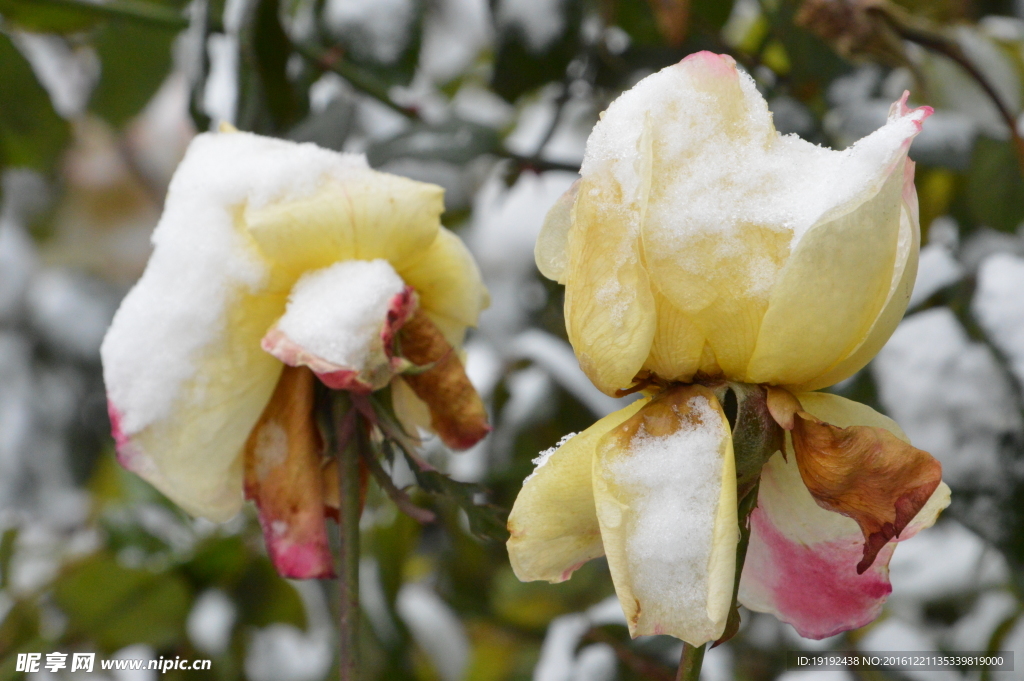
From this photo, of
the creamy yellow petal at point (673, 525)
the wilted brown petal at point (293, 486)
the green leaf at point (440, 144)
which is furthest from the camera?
the green leaf at point (440, 144)

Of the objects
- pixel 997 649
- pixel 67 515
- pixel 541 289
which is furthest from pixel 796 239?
pixel 67 515

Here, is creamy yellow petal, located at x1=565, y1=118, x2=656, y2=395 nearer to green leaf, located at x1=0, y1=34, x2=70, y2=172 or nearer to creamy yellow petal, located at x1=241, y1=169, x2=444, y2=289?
creamy yellow petal, located at x1=241, y1=169, x2=444, y2=289

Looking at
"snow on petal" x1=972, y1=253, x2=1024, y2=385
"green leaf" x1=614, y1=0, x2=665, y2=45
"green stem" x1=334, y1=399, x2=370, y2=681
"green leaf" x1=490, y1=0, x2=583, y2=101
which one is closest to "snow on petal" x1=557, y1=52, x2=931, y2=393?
"green stem" x1=334, y1=399, x2=370, y2=681

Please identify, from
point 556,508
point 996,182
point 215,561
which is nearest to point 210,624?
point 215,561

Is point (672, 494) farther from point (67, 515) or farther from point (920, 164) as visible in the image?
point (67, 515)

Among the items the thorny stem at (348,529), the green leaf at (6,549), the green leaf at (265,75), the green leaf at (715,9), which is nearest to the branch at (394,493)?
the thorny stem at (348,529)

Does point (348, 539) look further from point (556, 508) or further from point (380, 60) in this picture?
point (380, 60)

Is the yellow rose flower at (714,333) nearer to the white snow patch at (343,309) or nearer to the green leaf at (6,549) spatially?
the white snow patch at (343,309)

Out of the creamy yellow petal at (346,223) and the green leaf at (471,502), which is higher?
the creamy yellow petal at (346,223)
